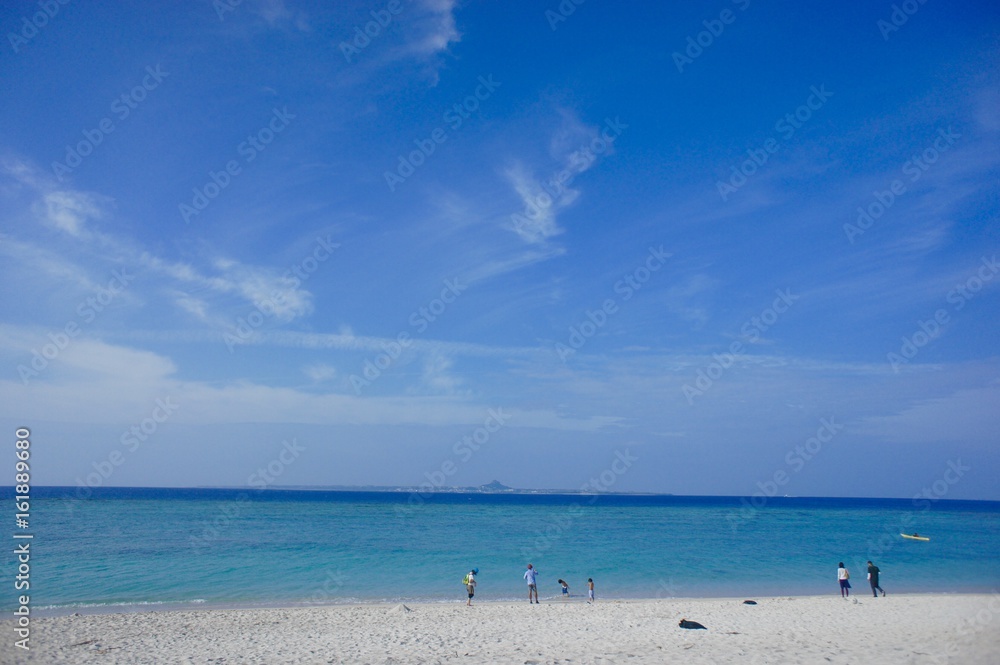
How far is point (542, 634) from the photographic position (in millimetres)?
15773

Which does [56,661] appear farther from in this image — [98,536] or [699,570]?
[98,536]

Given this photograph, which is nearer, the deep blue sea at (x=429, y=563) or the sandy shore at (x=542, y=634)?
the sandy shore at (x=542, y=634)

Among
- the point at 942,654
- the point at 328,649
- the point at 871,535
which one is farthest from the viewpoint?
the point at 871,535

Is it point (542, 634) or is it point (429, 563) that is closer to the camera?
point (542, 634)

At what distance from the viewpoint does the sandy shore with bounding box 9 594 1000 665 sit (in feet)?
43.0

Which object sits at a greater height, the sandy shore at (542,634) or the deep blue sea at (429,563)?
the sandy shore at (542,634)

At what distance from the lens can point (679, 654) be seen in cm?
1308

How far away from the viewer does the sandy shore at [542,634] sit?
1309 centimetres

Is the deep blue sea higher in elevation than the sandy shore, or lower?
lower

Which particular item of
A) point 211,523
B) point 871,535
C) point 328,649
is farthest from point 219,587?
point 871,535

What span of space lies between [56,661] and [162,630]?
11.9 feet

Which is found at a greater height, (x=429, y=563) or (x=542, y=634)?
(x=542, y=634)

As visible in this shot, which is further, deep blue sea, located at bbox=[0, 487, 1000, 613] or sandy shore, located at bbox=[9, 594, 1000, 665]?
deep blue sea, located at bbox=[0, 487, 1000, 613]

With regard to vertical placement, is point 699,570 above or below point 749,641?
below
